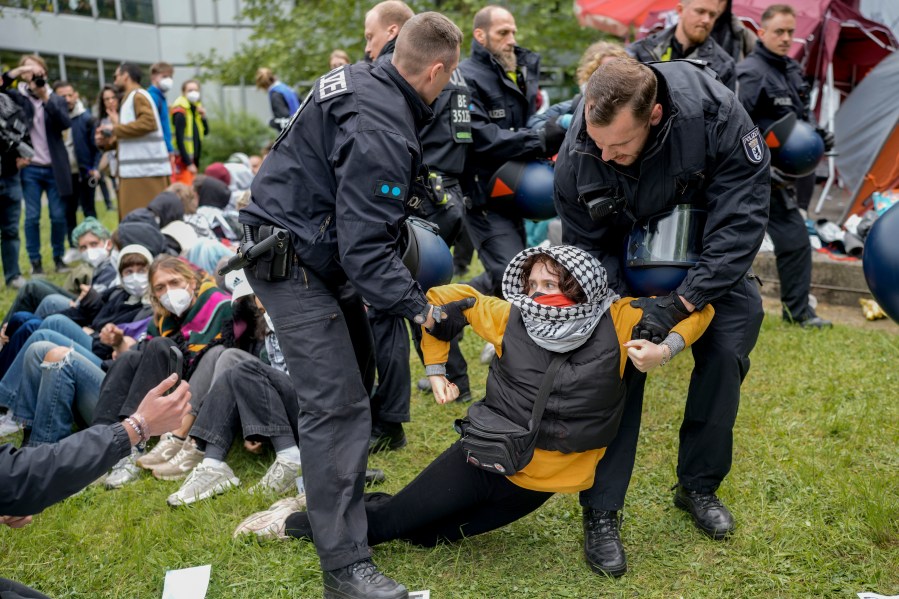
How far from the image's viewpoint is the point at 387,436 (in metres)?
4.33

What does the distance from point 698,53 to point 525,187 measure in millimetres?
1494

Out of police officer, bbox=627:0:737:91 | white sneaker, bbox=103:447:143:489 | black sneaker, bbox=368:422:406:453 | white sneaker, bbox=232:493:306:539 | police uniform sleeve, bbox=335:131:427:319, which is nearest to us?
police uniform sleeve, bbox=335:131:427:319

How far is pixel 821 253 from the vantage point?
24.1ft

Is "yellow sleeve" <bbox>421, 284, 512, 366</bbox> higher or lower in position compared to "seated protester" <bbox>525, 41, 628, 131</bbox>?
lower

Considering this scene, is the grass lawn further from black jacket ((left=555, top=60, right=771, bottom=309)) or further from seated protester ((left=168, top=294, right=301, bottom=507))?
black jacket ((left=555, top=60, right=771, bottom=309))

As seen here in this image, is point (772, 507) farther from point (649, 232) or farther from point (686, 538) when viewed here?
point (649, 232)

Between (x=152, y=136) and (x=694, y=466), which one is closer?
(x=694, y=466)

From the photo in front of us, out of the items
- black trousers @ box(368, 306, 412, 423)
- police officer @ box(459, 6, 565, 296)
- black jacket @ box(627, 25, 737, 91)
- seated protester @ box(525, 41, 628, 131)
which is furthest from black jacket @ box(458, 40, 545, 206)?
black trousers @ box(368, 306, 412, 423)

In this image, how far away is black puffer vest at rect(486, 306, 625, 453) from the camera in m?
2.80

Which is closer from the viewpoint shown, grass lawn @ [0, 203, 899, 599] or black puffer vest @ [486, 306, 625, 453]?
black puffer vest @ [486, 306, 625, 453]

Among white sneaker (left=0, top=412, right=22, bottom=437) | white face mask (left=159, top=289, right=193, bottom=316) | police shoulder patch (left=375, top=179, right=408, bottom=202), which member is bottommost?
white sneaker (left=0, top=412, right=22, bottom=437)

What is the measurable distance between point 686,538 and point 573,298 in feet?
3.86

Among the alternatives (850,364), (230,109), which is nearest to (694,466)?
(850,364)

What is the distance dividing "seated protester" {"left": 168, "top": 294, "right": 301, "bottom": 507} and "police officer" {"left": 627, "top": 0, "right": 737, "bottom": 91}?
3016 mm
